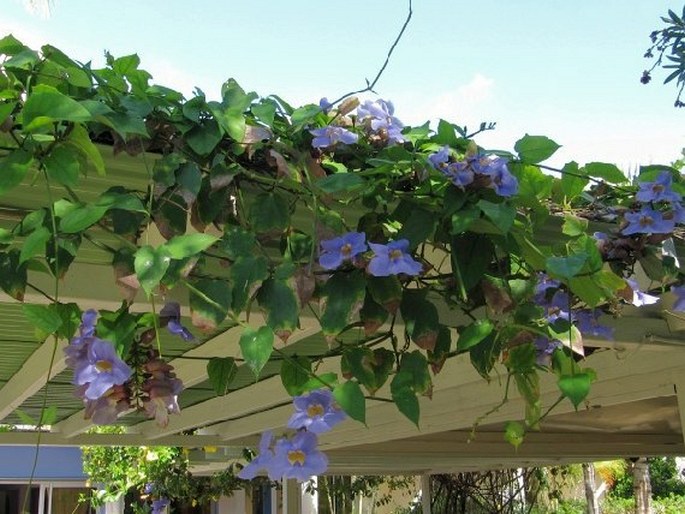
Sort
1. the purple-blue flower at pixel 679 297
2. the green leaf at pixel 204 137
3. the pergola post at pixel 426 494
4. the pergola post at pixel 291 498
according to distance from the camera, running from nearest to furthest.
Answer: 1. the green leaf at pixel 204 137
2. the purple-blue flower at pixel 679 297
3. the pergola post at pixel 291 498
4. the pergola post at pixel 426 494

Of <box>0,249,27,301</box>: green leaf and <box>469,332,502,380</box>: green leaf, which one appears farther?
<box>469,332,502,380</box>: green leaf

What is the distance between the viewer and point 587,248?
1.61m

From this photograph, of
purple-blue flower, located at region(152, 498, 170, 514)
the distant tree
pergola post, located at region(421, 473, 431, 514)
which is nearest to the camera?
the distant tree

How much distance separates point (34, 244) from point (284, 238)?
1.39 ft

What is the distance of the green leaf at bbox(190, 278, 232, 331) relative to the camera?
1.32m

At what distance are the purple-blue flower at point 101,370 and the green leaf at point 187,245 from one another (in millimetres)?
175

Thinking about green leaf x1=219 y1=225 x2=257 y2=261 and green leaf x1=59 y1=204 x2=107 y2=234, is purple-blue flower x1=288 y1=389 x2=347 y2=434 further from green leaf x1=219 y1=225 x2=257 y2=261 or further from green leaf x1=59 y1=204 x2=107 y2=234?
green leaf x1=59 y1=204 x2=107 y2=234

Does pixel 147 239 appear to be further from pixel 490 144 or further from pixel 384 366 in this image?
pixel 490 144

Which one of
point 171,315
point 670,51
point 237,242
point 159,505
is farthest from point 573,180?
point 159,505

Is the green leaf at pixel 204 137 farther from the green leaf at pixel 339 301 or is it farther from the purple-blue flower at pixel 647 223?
the purple-blue flower at pixel 647 223

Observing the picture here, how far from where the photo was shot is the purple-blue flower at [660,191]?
1792mm

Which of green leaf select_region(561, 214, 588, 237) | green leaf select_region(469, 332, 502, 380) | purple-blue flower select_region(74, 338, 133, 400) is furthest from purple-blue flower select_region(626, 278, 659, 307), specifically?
purple-blue flower select_region(74, 338, 133, 400)

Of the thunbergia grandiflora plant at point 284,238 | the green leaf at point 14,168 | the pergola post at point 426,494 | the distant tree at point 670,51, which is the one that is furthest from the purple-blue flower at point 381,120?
the pergola post at point 426,494

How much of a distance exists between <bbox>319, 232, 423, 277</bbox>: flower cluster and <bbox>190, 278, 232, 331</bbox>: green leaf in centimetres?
16
